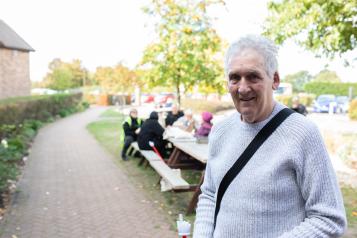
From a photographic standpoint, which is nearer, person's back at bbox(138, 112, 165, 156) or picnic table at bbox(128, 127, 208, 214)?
picnic table at bbox(128, 127, 208, 214)

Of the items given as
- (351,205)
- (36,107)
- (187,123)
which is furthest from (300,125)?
(36,107)

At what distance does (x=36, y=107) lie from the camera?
22.1 m

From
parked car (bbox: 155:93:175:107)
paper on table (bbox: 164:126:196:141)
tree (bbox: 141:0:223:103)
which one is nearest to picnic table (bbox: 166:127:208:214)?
paper on table (bbox: 164:126:196:141)

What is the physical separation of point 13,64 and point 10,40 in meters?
2.18

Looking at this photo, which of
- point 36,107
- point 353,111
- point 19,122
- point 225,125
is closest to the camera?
point 225,125

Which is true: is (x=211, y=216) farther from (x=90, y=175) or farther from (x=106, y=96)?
(x=106, y=96)

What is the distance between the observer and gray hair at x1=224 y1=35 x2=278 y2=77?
1.63 meters

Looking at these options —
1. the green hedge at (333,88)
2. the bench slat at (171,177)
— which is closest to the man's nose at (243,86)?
the bench slat at (171,177)

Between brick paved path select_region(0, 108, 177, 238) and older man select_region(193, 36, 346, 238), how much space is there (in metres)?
4.16

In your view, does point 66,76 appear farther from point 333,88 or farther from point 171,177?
point 171,177

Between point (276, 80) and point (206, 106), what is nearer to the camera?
point (276, 80)

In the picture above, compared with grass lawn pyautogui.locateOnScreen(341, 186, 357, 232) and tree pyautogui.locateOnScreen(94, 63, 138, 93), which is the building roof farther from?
grass lawn pyautogui.locateOnScreen(341, 186, 357, 232)

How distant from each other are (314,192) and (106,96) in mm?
55930

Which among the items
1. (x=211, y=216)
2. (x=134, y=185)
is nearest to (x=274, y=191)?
(x=211, y=216)
